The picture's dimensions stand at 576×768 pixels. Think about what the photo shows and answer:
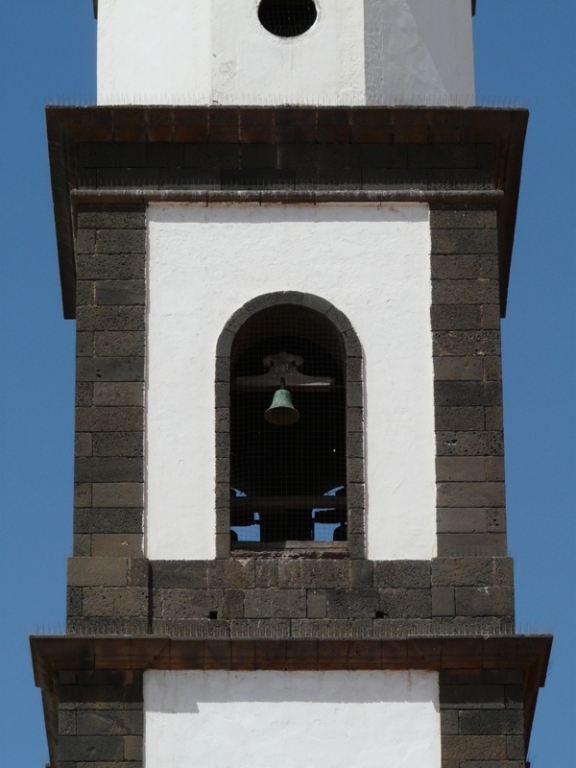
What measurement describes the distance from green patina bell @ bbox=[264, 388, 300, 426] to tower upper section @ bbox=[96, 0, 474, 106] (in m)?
2.84

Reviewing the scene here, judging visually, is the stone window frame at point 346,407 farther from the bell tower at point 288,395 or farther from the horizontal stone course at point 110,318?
the horizontal stone course at point 110,318

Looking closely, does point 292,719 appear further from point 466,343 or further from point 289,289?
point 289,289

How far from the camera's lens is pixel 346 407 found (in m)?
27.4

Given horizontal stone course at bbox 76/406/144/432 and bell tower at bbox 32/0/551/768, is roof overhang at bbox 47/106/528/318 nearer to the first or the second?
bell tower at bbox 32/0/551/768

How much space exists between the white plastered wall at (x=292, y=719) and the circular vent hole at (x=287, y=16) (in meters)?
6.25

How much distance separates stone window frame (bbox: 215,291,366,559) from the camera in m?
26.8

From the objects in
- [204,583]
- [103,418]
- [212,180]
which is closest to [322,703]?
[204,583]

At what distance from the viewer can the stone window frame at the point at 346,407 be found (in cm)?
2684

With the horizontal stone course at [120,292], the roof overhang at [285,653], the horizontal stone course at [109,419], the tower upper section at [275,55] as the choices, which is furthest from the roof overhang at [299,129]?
the roof overhang at [285,653]

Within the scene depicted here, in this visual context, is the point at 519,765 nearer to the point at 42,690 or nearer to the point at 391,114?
the point at 42,690

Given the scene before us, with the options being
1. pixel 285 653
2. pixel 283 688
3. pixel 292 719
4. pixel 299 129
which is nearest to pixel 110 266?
pixel 299 129

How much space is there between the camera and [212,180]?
92.7 ft

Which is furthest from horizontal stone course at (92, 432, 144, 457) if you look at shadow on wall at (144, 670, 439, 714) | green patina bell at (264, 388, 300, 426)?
shadow on wall at (144, 670, 439, 714)

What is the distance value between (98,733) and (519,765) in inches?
137
